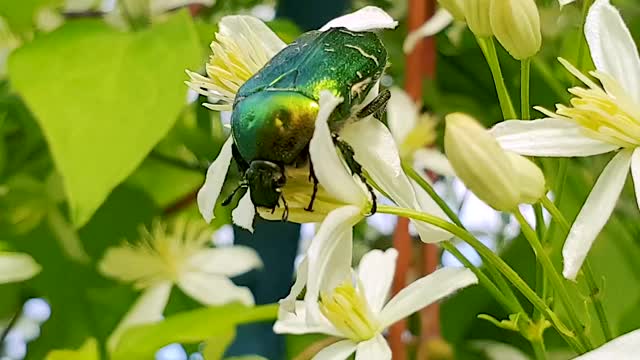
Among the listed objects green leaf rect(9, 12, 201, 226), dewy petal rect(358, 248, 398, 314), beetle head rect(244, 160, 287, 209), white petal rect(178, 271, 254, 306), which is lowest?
white petal rect(178, 271, 254, 306)

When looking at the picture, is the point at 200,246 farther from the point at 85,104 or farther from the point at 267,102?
the point at 267,102

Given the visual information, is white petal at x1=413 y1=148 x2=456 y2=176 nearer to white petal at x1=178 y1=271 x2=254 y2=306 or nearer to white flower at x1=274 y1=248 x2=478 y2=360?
white petal at x1=178 y1=271 x2=254 y2=306

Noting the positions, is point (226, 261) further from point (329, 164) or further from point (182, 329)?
point (329, 164)

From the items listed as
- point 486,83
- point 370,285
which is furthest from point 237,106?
point 486,83

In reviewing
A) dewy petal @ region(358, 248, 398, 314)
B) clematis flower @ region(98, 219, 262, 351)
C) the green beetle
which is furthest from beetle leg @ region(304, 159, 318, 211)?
clematis flower @ region(98, 219, 262, 351)

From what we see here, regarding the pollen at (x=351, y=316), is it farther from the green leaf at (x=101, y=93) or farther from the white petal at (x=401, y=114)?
the white petal at (x=401, y=114)

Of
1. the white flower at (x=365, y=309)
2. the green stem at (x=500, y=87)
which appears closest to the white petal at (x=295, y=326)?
the white flower at (x=365, y=309)
